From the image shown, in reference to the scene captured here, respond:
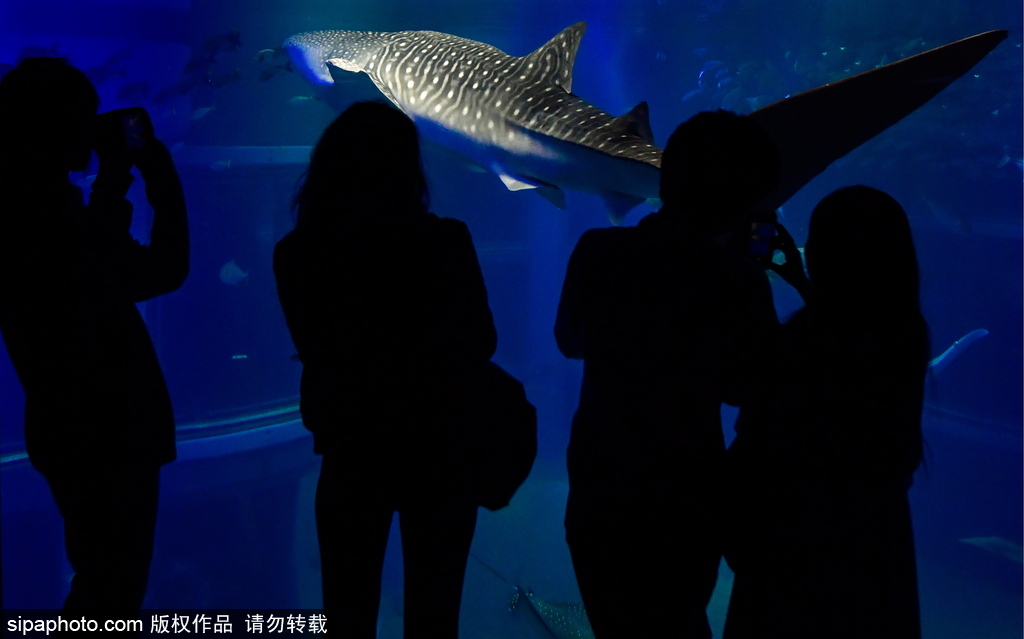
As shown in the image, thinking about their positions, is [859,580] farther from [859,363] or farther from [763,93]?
[763,93]

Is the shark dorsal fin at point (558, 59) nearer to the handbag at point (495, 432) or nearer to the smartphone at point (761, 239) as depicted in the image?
the smartphone at point (761, 239)

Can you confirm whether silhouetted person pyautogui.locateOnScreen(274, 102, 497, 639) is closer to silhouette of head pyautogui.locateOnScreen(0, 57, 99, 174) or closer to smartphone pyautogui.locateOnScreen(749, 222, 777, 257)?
silhouette of head pyautogui.locateOnScreen(0, 57, 99, 174)

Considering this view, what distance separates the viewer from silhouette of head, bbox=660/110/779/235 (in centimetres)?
147

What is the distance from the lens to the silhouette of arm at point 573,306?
1.56m

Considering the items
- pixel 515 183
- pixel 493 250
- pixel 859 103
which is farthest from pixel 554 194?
pixel 493 250

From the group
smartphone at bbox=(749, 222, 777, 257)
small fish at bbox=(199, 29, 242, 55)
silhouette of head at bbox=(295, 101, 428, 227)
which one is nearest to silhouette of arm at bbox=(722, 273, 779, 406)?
smartphone at bbox=(749, 222, 777, 257)

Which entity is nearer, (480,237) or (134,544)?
(134,544)

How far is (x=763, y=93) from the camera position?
15.8 metres

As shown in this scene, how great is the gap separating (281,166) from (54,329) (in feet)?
29.2

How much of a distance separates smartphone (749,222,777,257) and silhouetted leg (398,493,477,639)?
1.07m

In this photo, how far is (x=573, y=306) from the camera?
1612 millimetres

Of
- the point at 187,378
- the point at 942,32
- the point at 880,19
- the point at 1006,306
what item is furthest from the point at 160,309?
the point at 1006,306

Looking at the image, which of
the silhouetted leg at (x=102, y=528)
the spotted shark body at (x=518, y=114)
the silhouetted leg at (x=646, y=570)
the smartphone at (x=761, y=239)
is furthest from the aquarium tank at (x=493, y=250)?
the silhouetted leg at (x=102, y=528)

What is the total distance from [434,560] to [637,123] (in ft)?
6.50
